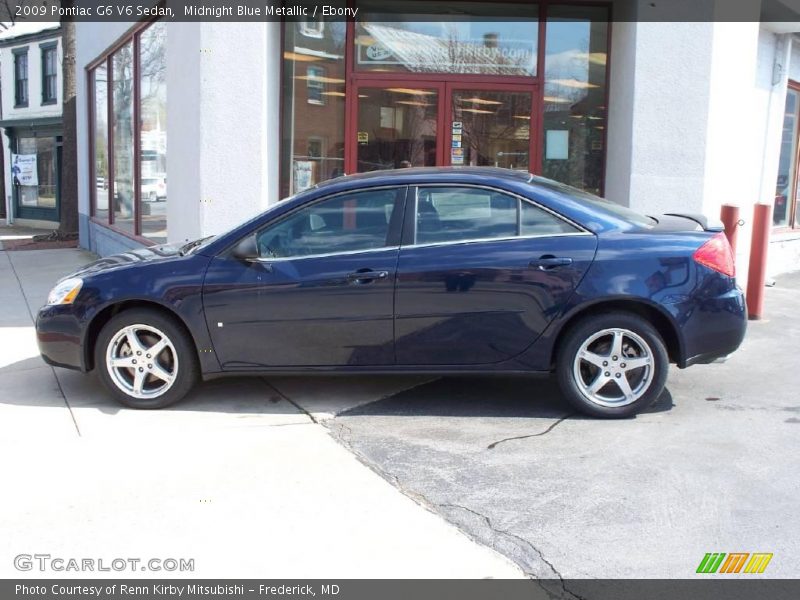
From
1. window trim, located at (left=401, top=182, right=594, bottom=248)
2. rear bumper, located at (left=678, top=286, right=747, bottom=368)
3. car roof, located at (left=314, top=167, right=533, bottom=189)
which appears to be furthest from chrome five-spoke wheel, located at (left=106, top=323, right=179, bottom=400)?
rear bumper, located at (left=678, top=286, right=747, bottom=368)

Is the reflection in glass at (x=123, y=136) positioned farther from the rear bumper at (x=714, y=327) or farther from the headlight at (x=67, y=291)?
the rear bumper at (x=714, y=327)

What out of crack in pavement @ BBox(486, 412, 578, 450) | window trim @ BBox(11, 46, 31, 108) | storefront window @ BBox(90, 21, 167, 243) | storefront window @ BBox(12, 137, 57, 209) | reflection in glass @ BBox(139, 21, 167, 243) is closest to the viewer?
crack in pavement @ BBox(486, 412, 578, 450)

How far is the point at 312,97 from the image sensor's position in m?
9.56

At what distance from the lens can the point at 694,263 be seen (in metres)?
5.30

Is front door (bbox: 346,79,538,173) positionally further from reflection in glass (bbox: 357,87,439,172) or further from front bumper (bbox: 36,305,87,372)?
front bumper (bbox: 36,305,87,372)

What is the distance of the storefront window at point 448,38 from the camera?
9.46 m

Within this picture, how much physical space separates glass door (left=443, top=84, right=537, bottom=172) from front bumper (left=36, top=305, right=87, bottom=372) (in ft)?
16.8

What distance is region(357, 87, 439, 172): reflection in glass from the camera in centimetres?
948

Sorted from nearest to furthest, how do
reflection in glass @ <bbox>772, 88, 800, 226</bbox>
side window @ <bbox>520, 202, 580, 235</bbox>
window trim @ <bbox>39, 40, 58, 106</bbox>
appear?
1. side window @ <bbox>520, 202, 580, 235</bbox>
2. reflection in glass @ <bbox>772, 88, 800, 226</bbox>
3. window trim @ <bbox>39, 40, 58, 106</bbox>

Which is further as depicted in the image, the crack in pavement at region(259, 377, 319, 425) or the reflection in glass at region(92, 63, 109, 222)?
the reflection in glass at region(92, 63, 109, 222)

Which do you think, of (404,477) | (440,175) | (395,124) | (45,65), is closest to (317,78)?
(395,124)

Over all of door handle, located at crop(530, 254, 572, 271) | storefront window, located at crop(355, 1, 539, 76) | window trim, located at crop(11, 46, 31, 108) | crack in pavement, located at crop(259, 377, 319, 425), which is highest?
window trim, located at crop(11, 46, 31, 108)

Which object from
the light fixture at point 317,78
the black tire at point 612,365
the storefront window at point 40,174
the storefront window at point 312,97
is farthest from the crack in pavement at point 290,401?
the storefront window at point 40,174

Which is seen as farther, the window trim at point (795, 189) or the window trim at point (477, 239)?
the window trim at point (795, 189)
